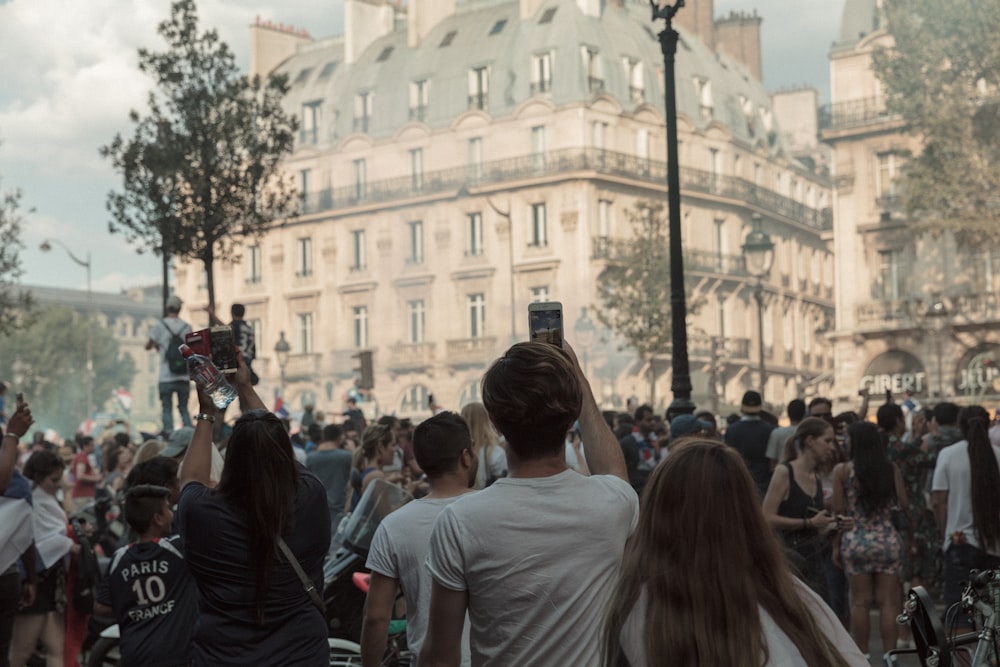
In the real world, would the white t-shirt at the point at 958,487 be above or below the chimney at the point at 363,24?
below

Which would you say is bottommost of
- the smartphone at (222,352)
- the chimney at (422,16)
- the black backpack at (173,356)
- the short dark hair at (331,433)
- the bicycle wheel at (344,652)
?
the bicycle wheel at (344,652)

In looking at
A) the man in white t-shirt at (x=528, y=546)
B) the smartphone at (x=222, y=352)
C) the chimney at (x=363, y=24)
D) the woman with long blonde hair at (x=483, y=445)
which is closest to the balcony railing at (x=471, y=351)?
the chimney at (x=363, y=24)

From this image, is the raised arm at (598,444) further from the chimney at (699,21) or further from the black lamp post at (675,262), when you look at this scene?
the chimney at (699,21)

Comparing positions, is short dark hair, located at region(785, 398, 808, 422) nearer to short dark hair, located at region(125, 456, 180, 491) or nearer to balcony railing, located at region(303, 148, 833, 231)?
short dark hair, located at region(125, 456, 180, 491)

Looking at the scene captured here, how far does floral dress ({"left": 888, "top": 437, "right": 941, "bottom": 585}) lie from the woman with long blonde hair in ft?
14.7

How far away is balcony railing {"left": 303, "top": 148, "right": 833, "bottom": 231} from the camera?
190ft

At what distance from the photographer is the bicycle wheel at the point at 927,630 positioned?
13.5ft

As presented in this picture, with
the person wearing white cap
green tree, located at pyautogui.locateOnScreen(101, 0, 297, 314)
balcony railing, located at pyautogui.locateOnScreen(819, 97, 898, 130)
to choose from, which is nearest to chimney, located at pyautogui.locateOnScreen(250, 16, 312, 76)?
balcony railing, located at pyautogui.locateOnScreen(819, 97, 898, 130)

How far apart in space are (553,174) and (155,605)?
172 ft

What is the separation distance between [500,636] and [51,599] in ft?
20.8

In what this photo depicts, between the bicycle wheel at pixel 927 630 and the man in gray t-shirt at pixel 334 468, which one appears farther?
the man in gray t-shirt at pixel 334 468

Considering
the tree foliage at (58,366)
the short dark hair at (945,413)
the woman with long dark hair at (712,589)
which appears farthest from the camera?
the tree foliage at (58,366)

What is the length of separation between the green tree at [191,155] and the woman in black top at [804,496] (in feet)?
51.6

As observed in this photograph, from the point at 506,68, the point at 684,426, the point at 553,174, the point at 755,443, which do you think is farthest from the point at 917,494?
the point at 506,68
